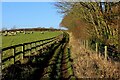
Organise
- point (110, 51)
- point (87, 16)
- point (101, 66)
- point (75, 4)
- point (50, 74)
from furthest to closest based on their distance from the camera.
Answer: point (87, 16)
point (75, 4)
point (110, 51)
point (101, 66)
point (50, 74)

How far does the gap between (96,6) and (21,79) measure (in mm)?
14381

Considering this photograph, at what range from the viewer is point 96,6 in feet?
72.7

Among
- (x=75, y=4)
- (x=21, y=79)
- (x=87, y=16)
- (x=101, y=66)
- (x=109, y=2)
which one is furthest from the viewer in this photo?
(x=87, y=16)

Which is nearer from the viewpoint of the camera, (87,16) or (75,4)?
(75,4)

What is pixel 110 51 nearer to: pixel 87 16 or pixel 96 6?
pixel 96 6

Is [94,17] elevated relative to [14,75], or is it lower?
elevated

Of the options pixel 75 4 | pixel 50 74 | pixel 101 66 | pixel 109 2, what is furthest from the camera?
pixel 75 4

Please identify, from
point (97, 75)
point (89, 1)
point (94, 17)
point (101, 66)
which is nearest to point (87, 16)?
point (94, 17)

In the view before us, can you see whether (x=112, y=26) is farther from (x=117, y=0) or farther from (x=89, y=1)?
(x=89, y=1)

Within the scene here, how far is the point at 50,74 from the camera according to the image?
1041 cm

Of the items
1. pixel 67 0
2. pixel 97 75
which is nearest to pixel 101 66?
pixel 97 75

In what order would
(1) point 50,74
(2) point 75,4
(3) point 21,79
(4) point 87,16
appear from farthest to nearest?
(4) point 87,16 < (2) point 75,4 < (1) point 50,74 < (3) point 21,79

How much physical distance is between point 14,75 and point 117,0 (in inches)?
516

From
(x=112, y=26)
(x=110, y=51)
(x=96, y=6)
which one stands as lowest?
(x=110, y=51)
